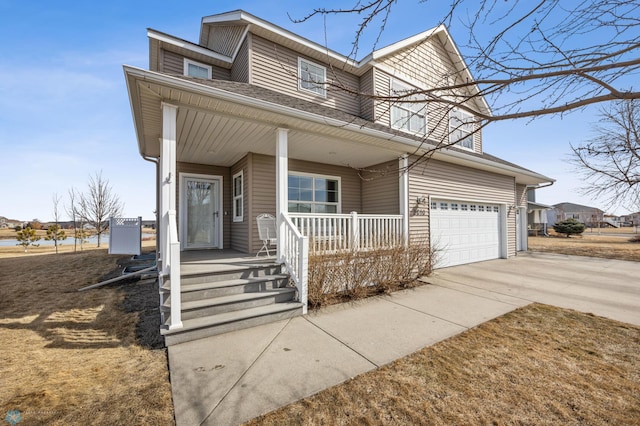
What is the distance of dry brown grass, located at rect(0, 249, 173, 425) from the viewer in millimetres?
2180

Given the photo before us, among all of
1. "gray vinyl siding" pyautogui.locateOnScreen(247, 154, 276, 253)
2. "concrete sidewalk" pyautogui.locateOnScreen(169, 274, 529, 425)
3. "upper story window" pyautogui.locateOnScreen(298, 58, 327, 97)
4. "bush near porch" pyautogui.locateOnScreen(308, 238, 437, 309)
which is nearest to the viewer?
"concrete sidewalk" pyautogui.locateOnScreen(169, 274, 529, 425)

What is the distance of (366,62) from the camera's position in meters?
8.67

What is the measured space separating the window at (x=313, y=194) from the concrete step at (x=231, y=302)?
359 cm

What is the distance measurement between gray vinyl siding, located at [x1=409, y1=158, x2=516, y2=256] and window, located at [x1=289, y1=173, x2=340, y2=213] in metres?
2.32

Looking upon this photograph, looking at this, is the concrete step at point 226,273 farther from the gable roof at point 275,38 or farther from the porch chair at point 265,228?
the gable roof at point 275,38

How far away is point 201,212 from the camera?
8281 millimetres

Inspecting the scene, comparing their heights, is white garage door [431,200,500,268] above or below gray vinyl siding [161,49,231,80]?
below

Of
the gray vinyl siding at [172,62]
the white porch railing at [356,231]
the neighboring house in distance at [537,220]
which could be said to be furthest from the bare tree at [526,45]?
the neighboring house in distance at [537,220]

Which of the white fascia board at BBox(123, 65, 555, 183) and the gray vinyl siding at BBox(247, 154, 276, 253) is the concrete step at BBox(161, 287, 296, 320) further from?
the white fascia board at BBox(123, 65, 555, 183)

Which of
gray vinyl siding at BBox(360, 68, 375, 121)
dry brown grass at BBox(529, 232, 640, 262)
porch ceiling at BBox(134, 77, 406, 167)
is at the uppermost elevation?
gray vinyl siding at BBox(360, 68, 375, 121)

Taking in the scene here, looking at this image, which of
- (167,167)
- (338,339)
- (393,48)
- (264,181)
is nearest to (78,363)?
(167,167)

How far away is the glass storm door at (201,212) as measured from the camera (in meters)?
8.02

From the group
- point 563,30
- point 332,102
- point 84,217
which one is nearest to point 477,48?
point 563,30

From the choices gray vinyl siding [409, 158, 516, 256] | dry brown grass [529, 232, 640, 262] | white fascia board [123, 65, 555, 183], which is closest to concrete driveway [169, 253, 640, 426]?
gray vinyl siding [409, 158, 516, 256]
